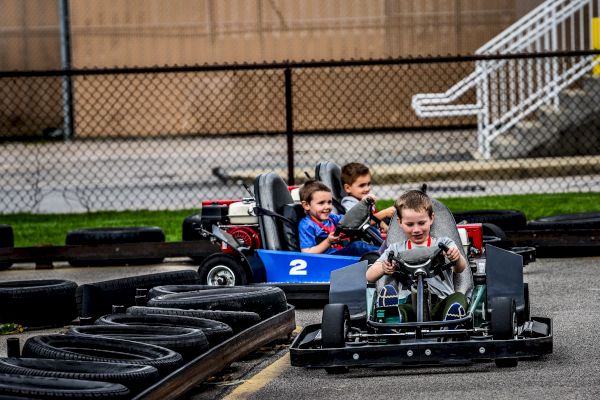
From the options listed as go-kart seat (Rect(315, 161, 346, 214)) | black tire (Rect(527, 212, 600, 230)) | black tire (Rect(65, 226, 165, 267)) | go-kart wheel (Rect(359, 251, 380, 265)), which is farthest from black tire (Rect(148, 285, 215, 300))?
black tire (Rect(527, 212, 600, 230))

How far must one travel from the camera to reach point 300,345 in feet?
22.7

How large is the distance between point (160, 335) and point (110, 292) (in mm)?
1831

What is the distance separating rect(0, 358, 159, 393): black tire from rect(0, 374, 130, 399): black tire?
107mm

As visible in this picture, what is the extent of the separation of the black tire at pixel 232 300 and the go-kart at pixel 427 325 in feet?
1.39

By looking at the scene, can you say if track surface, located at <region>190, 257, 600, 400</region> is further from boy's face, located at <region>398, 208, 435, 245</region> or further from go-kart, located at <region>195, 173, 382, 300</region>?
go-kart, located at <region>195, 173, 382, 300</region>

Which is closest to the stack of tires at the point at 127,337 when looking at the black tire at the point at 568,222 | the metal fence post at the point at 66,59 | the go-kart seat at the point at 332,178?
the go-kart seat at the point at 332,178

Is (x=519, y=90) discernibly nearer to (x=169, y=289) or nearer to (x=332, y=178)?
→ (x=332, y=178)

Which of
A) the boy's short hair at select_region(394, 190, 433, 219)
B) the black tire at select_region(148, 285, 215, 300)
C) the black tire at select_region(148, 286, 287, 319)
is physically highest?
the boy's short hair at select_region(394, 190, 433, 219)

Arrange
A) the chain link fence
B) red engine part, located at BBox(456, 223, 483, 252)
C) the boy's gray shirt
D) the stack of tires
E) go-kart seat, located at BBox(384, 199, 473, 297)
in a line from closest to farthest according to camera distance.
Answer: the stack of tires, the boy's gray shirt, go-kart seat, located at BBox(384, 199, 473, 297), red engine part, located at BBox(456, 223, 483, 252), the chain link fence

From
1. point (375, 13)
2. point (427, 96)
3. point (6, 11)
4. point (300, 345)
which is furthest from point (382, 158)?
point (300, 345)

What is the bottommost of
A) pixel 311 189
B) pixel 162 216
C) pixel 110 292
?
pixel 110 292

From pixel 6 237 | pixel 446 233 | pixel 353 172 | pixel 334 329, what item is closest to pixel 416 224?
pixel 446 233

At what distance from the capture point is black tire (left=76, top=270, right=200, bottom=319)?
323 inches

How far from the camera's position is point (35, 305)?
8672 millimetres
